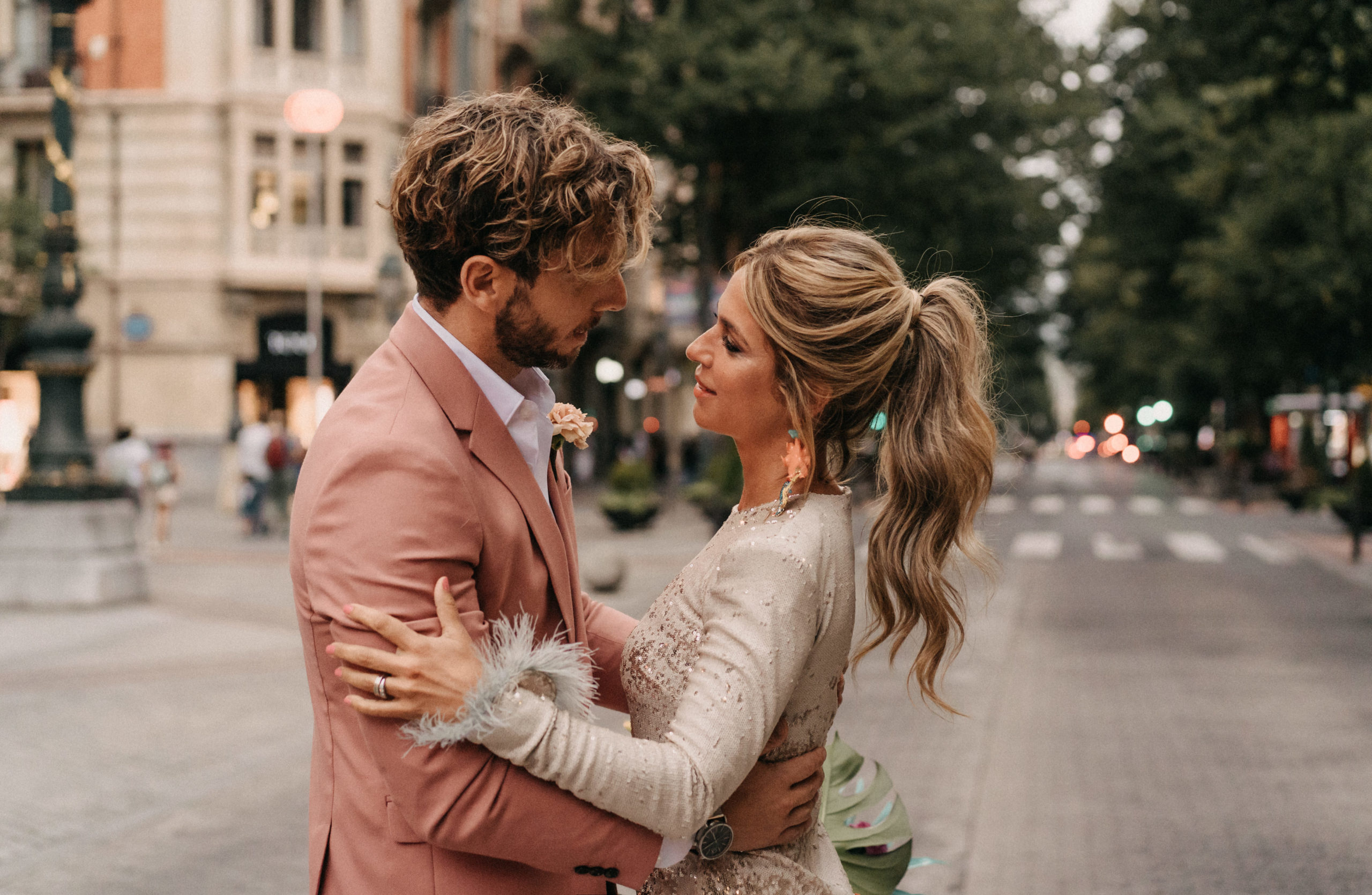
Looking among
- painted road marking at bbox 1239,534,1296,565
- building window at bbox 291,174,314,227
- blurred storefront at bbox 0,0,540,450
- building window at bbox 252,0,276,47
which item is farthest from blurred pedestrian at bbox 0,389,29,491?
painted road marking at bbox 1239,534,1296,565

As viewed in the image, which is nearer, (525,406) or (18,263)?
(525,406)

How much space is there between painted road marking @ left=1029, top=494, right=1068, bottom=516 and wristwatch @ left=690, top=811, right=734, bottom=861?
3036 cm

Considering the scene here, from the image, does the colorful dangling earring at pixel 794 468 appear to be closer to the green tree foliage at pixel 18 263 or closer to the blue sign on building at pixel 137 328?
the blue sign on building at pixel 137 328

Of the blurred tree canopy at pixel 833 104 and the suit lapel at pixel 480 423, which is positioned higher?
the blurred tree canopy at pixel 833 104

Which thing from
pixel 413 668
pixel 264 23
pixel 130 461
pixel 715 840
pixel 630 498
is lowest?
pixel 630 498

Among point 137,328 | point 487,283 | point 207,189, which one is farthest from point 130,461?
point 487,283

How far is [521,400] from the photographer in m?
1.90

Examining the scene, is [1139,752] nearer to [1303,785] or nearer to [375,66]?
[1303,785]

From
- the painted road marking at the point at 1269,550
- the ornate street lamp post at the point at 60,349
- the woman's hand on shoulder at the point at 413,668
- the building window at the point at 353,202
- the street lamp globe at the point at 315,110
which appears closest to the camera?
the woman's hand on shoulder at the point at 413,668

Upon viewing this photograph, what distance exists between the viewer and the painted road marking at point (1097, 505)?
31.7 m

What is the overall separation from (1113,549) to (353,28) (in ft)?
64.2

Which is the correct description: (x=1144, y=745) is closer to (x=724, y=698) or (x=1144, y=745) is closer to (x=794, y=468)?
(x=794, y=468)

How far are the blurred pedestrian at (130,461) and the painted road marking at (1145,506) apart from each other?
22.3m

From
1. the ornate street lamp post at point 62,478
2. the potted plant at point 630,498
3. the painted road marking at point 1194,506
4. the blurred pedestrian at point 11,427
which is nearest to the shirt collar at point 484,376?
the ornate street lamp post at point 62,478
